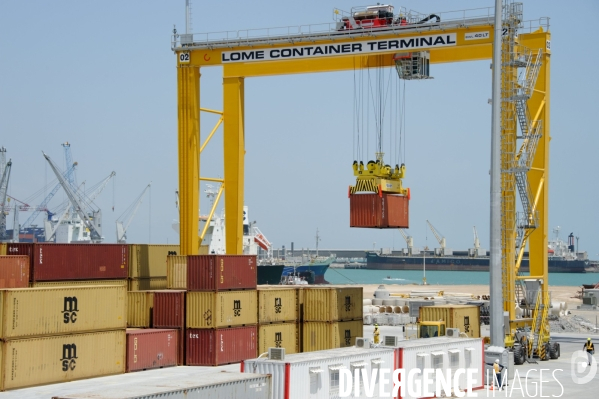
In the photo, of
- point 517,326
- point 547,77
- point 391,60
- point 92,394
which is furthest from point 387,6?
point 92,394

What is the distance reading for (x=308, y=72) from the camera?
1657 inches

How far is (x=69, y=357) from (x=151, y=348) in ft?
15.7

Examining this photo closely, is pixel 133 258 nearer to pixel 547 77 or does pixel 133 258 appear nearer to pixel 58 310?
pixel 58 310

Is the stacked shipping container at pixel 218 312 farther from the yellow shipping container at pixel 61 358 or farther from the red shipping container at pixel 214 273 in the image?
the yellow shipping container at pixel 61 358

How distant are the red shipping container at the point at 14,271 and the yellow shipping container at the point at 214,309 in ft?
22.7

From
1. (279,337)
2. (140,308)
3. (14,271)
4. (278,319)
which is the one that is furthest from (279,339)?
(14,271)

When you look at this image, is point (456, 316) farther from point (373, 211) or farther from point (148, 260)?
point (148, 260)

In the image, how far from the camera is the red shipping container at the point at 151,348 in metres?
33.2

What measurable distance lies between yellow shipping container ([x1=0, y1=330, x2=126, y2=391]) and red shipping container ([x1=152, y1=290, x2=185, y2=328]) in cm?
365

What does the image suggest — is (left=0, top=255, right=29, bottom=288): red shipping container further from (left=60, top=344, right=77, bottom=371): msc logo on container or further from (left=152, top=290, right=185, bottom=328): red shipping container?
(left=152, top=290, right=185, bottom=328): red shipping container

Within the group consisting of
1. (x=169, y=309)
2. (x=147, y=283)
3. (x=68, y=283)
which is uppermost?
(x=68, y=283)

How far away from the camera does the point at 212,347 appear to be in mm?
35344

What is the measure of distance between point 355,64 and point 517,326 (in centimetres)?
1466

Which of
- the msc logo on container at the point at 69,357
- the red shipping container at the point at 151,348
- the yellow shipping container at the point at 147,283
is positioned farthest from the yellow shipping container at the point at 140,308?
the msc logo on container at the point at 69,357
